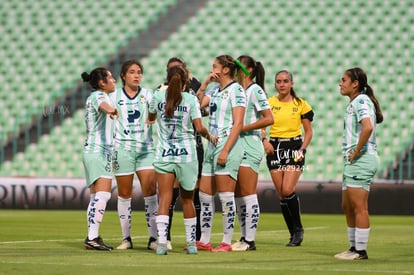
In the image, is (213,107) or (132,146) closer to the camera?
(213,107)

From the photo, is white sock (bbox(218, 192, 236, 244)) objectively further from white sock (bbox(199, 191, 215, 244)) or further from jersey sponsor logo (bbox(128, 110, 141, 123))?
jersey sponsor logo (bbox(128, 110, 141, 123))

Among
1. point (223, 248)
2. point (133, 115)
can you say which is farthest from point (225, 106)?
point (223, 248)

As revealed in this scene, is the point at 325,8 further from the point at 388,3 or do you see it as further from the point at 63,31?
the point at 63,31

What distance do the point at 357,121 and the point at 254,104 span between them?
56.0 inches

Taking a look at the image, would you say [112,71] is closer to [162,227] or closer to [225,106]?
[225,106]

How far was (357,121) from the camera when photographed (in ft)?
32.8

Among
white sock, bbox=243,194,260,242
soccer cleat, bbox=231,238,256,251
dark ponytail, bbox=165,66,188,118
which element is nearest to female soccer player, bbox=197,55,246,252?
soccer cleat, bbox=231,238,256,251

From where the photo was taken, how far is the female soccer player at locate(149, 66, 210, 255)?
10125 mm

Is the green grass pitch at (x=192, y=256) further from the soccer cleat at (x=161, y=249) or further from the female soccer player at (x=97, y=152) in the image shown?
the female soccer player at (x=97, y=152)

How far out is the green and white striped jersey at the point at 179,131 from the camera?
10.2 metres

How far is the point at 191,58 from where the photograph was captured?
2645cm

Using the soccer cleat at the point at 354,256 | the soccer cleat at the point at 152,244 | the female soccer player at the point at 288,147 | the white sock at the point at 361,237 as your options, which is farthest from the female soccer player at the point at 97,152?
the white sock at the point at 361,237

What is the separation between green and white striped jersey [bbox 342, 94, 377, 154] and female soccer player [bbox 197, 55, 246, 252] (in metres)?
1.16

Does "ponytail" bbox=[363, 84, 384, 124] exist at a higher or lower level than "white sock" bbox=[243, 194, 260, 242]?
higher
